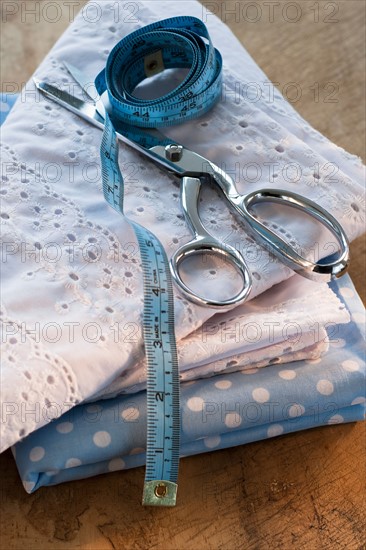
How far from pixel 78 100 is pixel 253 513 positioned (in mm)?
497

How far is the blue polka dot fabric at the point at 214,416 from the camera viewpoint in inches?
30.3

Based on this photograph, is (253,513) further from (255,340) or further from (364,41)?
(364,41)

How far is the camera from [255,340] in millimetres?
796

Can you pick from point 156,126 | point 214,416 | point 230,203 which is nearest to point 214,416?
point 214,416

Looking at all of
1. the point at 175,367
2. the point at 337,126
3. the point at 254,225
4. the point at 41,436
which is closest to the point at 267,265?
the point at 254,225

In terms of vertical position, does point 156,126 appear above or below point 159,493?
above

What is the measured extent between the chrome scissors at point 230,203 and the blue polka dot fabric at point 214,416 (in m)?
0.09

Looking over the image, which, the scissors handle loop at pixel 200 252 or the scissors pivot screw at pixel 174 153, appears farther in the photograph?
the scissors pivot screw at pixel 174 153

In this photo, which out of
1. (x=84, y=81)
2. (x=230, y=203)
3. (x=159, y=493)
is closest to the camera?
(x=159, y=493)

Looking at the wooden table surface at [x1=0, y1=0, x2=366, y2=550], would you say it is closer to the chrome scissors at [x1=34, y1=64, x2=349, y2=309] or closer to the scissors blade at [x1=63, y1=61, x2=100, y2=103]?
the chrome scissors at [x1=34, y1=64, x2=349, y2=309]

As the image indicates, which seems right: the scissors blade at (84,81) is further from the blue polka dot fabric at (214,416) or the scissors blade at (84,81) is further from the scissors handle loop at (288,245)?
the blue polka dot fabric at (214,416)

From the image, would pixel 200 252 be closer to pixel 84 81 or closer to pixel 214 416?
pixel 214 416

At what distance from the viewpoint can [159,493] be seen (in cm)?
76

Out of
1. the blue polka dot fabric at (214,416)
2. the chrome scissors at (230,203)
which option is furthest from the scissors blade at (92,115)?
the blue polka dot fabric at (214,416)
